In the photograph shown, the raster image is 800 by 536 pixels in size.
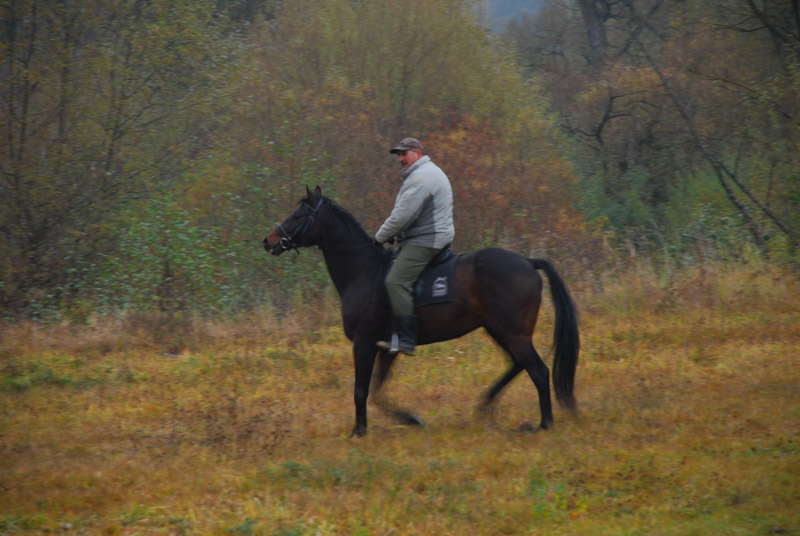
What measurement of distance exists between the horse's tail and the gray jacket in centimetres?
99

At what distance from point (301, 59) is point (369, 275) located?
1270 cm

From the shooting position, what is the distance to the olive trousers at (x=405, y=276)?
764cm

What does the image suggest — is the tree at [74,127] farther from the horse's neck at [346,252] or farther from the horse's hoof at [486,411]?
the horse's hoof at [486,411]

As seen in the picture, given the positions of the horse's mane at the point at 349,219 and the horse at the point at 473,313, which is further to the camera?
the horse's mane at the point at 349,219

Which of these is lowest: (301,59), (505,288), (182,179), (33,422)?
(33,422)

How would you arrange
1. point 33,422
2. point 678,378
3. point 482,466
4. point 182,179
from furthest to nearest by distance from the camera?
point 182,179 < point 678,378 < point 33,422 < point 482,466

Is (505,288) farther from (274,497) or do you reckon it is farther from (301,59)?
(301,59)

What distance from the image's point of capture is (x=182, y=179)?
53.1 ft

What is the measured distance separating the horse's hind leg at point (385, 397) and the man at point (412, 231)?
1.41ft

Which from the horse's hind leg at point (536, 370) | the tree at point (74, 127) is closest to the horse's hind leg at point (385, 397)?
the horse's hind leg at point (536, 370)

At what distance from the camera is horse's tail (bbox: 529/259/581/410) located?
25.4ft

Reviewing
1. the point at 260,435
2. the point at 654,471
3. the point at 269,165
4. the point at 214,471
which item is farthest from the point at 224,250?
the point at 654,471

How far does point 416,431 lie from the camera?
787 cm

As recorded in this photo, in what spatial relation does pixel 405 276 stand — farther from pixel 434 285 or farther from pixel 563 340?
pixel 563 340
